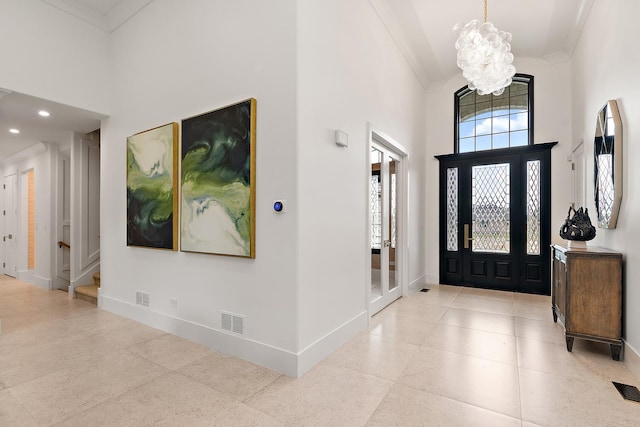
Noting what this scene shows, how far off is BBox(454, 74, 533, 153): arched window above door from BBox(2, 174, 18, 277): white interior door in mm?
10088

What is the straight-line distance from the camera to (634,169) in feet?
8.99

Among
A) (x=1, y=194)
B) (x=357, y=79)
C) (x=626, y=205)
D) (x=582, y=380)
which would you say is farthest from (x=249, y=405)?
(x=1, y=194)

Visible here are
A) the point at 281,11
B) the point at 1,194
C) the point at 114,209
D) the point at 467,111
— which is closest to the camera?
the point at 281,11

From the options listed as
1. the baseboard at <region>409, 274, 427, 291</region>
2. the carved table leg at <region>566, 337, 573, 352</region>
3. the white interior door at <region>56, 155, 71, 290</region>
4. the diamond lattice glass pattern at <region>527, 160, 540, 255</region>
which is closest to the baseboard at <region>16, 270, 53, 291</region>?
the white interior door at <region>56, 155, 71, 290</region>

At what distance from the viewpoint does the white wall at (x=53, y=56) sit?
3.52m

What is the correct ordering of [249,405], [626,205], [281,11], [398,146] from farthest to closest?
[398,146], [626,205], [281,11], [249,405]

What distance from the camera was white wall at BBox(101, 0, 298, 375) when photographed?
269cm

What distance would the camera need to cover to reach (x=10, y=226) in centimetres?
768

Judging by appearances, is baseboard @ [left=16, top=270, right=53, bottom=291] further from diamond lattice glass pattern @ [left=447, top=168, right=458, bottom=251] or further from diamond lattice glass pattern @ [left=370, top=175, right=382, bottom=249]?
diamond lattice glass pattern @ [left=447, top=168, right=458, bottom=251]

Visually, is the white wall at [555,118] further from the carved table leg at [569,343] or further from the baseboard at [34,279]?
the baseboard at [34,279]

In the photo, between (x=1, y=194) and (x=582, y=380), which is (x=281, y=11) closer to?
(x=582, y=380)

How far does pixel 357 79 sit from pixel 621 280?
129 inches

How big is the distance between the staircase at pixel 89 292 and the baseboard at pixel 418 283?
514 cm

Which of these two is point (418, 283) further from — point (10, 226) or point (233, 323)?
point (10, 226)
